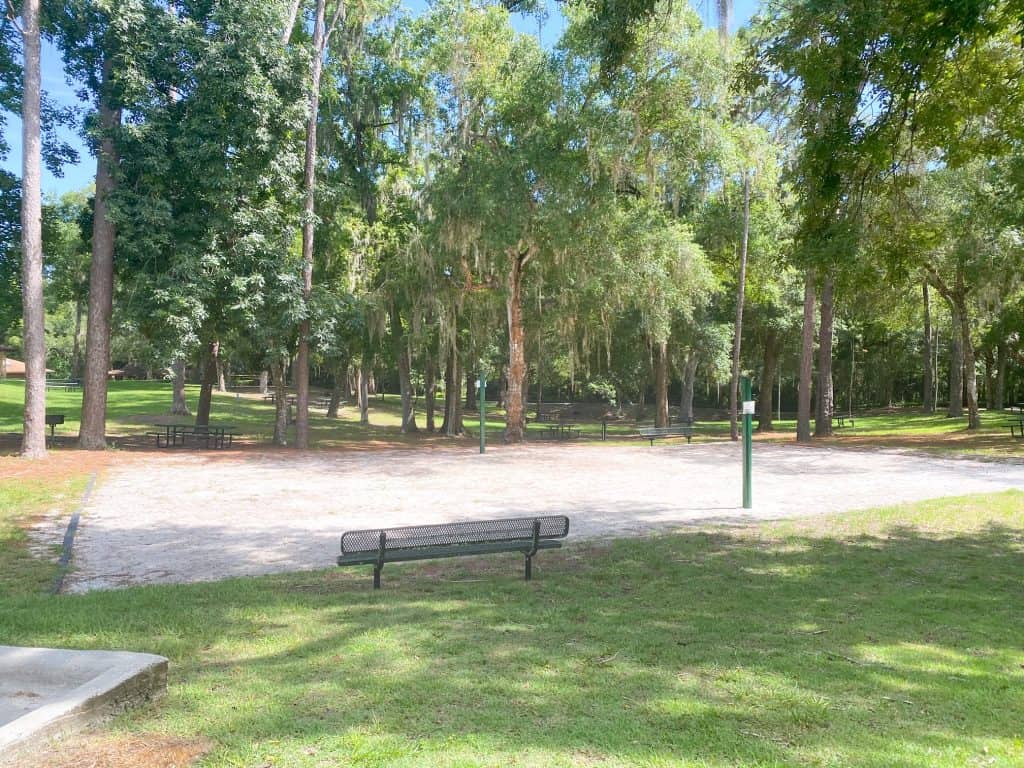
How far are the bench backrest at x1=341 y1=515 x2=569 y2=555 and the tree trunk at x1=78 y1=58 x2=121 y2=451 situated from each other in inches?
562

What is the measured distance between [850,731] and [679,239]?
18835 millimetres

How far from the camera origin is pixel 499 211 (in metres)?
19.5

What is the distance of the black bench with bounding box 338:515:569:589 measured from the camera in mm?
6270

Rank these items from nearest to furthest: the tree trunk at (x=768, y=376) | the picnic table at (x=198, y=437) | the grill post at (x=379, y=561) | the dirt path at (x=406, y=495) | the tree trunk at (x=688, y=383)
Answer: the grill post at (x=379, y=561) < the dirt path at (x=406, y=495) < the picnic table at (x=198, y=437) < the tree trunk at (x=768, y=376) < the tree trunk at (x=688, y=383)

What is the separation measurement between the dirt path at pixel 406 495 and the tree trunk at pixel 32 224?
229 centimetres

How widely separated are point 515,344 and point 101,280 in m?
10.5

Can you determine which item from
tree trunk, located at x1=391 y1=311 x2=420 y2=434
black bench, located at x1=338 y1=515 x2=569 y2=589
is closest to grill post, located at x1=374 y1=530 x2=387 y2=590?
black bench, located at x1=338 y1=515 x2=569 y2=589

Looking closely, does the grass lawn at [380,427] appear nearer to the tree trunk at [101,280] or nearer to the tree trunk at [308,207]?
the tree trunk at [308,207]


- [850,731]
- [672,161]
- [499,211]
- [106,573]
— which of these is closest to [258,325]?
[499,211]

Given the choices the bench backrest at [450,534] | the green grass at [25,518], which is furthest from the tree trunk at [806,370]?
the green grass at [25,518]

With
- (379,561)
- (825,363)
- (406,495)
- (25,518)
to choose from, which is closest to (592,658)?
(379,561)

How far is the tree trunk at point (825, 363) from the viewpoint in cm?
2364

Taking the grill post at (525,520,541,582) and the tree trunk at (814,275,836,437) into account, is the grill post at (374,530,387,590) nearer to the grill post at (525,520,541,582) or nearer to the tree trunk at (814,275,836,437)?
the grill post at (525,520,541,582)

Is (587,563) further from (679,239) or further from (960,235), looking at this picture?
(960,235)
